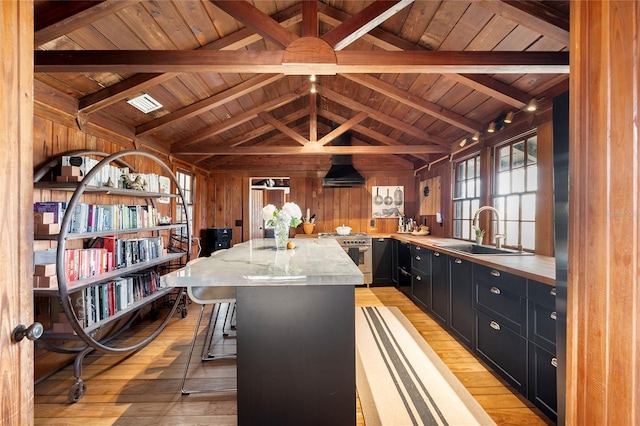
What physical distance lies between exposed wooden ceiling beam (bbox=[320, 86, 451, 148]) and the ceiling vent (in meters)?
2.23

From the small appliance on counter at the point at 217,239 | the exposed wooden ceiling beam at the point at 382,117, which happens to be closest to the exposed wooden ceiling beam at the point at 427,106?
the exposed wooden ceiling beam at the point at 382,117

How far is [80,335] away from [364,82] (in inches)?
140

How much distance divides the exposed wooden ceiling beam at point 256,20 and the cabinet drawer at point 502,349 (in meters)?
2.68

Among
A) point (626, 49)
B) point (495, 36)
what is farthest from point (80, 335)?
point (495, 36)

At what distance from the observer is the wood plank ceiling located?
1.99m

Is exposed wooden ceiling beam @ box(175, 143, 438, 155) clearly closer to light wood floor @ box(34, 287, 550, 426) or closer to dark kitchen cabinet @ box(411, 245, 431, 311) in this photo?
dark kitchen cabinet @ box(411, 245, 431, 311)

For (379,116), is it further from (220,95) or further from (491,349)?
(491,349)

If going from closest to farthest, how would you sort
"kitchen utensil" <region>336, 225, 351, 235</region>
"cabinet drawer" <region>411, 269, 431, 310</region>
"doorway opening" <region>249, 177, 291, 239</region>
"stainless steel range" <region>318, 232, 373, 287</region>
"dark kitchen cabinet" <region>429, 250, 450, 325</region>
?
1. "dark kitchen cabinet" <region>429, 250, 450, 325</region>
2. "cabinet drawer" <region>411, 269, 431, 310</region>
3. "stainless steel range" <region>318, 232, 373, 287</region>
4. "kitchen utensil" <region>336, 225, 351, 235</region>
5. "doorway opening" <region>249, 177, 291, 239</region>

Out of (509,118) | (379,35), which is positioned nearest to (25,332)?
(379,35)

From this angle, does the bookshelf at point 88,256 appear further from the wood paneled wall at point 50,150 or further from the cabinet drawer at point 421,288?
the cabinet drawer at point 421,288

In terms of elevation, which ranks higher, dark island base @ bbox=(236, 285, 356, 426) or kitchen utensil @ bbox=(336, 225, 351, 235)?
kitchen utensil @ bbox=(336, 225, 351, 235)

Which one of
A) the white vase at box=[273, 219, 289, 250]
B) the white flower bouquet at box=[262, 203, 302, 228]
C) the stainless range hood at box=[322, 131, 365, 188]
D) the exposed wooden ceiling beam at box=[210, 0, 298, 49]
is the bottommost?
Answer: the white vase at box=[273, 219, 289, 250]

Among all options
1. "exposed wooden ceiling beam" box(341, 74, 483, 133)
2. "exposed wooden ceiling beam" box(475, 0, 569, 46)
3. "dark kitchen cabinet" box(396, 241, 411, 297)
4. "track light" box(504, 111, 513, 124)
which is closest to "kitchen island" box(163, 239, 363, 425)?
"exposed wooden ceiling beam" box(475, 0, 569, 46)

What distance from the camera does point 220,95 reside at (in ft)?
11.5
